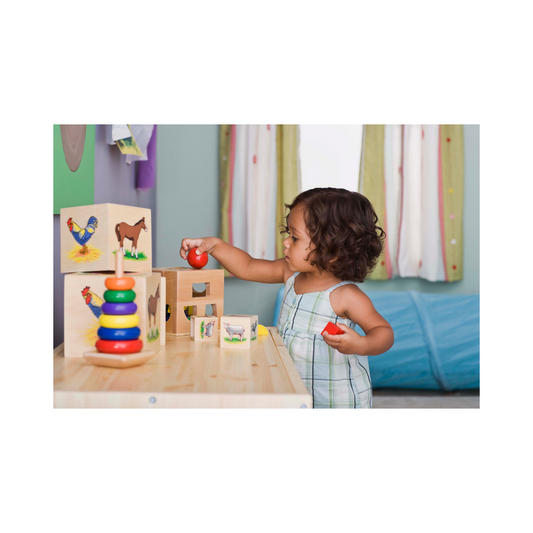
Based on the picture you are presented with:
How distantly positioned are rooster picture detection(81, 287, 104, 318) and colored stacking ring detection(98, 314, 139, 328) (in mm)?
59

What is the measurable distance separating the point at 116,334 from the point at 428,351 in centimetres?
176

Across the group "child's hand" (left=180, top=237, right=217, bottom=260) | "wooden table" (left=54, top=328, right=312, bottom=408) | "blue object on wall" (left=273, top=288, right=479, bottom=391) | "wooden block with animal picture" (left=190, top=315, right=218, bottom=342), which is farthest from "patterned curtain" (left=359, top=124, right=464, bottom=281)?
"wooden table" (left=54, top=328, right=312, bottom=408)

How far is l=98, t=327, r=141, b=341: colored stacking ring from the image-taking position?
69 cm

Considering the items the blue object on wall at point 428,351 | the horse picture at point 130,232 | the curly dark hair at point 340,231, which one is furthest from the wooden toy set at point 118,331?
A: the blue object on wall at point 428,351

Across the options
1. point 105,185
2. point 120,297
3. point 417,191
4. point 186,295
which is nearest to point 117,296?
point 120,297

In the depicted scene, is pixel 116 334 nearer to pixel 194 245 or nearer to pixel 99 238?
pixel 99 238

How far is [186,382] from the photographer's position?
63 cm

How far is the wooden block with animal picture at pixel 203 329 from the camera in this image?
35.4 inches

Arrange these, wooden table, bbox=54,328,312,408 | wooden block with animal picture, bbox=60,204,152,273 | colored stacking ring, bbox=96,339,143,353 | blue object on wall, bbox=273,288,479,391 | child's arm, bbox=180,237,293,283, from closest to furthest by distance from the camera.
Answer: wooden table, bbox=54,328,312,408 → colored stacking ring, bbox=96,339,143,353 → wooden block with animal picture, bbox=60,204,152,273 → child's arm, bbox=180,237,293,283 → blue object on wall, bbox=273,288,479,391

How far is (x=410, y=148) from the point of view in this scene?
2.53m

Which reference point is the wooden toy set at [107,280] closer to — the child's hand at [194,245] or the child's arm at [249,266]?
the child's hand at [194,245]

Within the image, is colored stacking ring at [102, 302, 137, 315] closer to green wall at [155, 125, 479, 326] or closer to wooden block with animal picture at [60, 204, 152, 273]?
wooden block with animal picture at [60, 204, 152, 273]

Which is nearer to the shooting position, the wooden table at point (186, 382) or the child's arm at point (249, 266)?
the wooden table at point (186, 382)

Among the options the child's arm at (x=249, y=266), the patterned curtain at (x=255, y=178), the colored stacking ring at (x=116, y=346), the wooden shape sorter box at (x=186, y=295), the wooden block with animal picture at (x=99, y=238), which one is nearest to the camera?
the colored stacking ring at (x=116, y=346)
